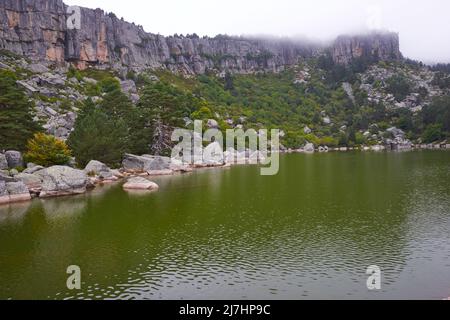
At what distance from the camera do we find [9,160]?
209ft

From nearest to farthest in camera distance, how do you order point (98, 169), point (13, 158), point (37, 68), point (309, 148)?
point (13, 158), point (98, 169), point (37, 68), point (309, 148)

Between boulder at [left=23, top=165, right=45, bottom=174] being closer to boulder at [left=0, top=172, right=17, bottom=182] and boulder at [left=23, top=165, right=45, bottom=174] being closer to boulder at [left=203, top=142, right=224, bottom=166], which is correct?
boulder at [left=0, top=172, right=17, bottom=182]

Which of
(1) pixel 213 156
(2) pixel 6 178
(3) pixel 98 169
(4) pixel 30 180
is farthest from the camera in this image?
(1) pixel 213 156

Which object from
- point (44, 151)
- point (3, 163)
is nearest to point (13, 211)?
point (3, 163)

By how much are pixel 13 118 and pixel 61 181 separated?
617 inches

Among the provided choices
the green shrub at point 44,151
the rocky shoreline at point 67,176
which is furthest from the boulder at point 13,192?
the green shrub at point 44,151

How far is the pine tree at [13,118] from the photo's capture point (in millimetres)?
65375

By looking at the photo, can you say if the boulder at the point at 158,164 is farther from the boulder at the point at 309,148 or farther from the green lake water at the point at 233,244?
the boulder at the point at 309,148

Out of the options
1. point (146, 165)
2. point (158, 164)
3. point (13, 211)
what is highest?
point (158, 164)

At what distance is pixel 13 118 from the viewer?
66062 mm

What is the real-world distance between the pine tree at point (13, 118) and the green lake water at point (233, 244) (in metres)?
17.6

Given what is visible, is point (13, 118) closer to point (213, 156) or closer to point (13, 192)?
point (13, 192)

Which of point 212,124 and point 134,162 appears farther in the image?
point 212,124
